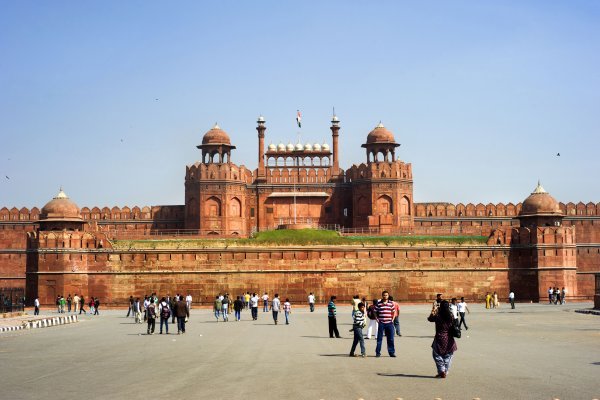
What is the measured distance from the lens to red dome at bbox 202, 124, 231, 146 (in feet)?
174

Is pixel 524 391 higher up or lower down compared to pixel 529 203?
lower down

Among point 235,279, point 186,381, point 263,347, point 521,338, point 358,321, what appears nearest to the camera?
point 186,381

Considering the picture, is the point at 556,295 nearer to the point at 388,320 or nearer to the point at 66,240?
the point at 66,240

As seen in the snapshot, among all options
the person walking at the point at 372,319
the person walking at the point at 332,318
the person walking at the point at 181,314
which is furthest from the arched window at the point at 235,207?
the person walking at the point at 332,318

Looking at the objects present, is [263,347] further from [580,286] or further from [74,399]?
[580,286]

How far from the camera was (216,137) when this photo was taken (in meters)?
53.0

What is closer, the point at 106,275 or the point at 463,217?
the point at 106,275

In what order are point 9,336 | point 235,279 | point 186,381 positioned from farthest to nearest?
point 235,279 → point 9,336 → point 186,381

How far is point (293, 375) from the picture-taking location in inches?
499

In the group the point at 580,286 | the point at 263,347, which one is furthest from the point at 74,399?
the point at 580,286

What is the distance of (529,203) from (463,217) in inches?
328

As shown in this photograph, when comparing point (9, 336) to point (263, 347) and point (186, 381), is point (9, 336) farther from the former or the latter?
point (186, 381)

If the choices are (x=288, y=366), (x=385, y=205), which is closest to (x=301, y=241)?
(x=385, y=205)

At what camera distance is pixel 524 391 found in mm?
10859
